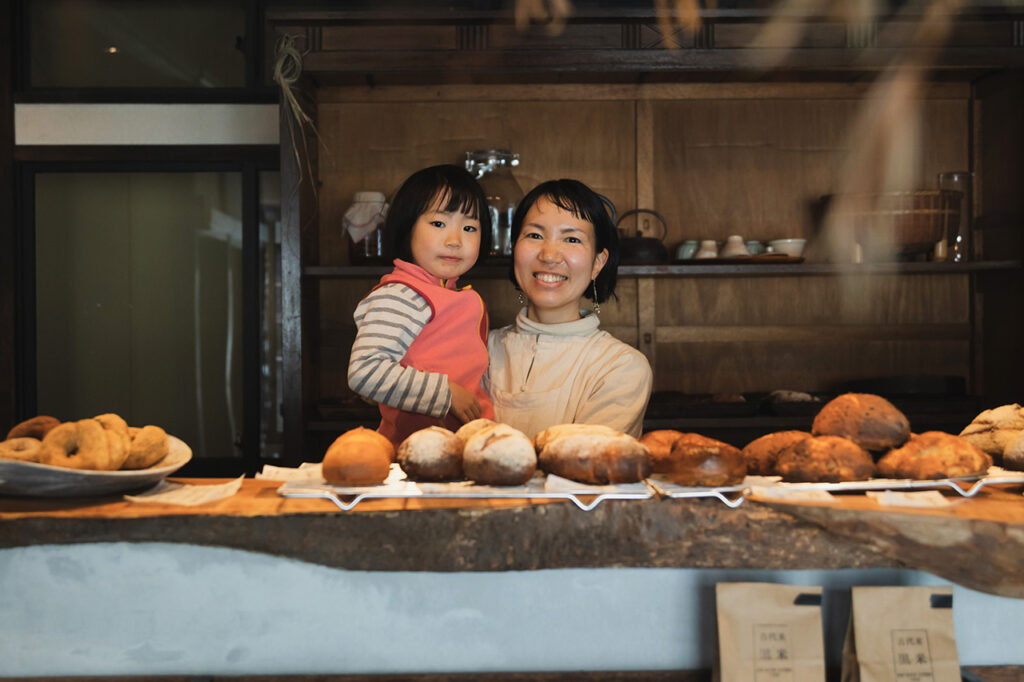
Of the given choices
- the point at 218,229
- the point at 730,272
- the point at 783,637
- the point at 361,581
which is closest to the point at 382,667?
the point at 361,581

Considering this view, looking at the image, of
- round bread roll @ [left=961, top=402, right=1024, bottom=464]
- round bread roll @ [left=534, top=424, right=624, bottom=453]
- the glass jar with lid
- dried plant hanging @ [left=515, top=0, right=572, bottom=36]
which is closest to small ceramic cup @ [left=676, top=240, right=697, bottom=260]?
the glass jar with lid

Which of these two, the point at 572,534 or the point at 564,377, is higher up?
the point at 564,377

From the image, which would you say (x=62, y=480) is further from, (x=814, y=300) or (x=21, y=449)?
(x=814, y=300)

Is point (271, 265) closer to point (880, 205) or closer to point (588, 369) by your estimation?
point (588, 369)

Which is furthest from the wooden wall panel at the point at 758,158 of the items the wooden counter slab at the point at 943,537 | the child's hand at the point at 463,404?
the wooden counter slab at the point at 943,537

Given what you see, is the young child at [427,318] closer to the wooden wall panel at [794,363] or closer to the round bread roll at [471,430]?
the round bread roll at [471,430]

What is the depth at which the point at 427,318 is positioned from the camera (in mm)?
1597

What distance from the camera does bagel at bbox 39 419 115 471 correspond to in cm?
101

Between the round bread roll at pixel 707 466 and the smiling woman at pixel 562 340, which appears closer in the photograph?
the round bread roll at pixel 707 466

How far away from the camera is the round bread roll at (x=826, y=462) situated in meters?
1.03

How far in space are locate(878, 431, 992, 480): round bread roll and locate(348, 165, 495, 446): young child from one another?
786mm

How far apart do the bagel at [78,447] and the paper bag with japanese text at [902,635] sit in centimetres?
94

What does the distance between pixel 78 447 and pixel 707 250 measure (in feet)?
6.82

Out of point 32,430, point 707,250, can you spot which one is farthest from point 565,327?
point 707,250
